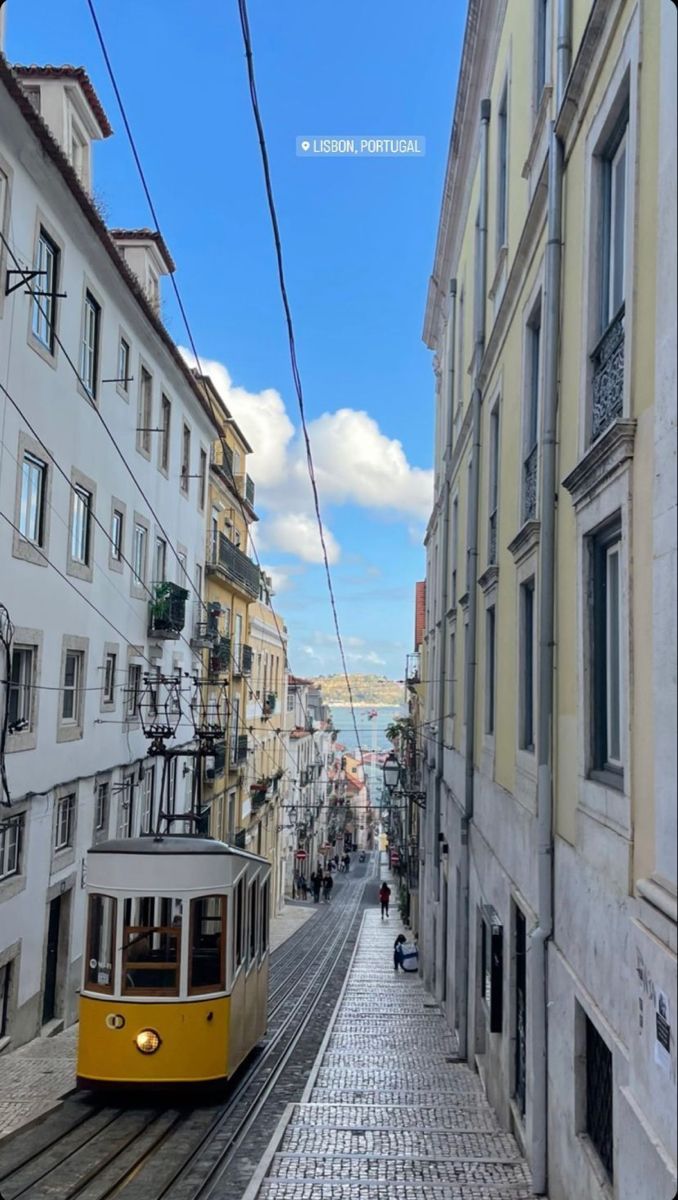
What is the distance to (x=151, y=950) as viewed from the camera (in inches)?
381

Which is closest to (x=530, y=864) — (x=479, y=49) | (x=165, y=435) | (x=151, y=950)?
(x=151, y=950)

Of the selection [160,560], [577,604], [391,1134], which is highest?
[160,560]

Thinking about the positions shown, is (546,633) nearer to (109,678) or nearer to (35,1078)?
(35,1078)

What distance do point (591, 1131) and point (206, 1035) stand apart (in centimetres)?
460

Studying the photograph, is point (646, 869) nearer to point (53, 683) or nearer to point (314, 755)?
point (53, 683)

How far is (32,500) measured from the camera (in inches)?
531

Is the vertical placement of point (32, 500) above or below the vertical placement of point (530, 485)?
above

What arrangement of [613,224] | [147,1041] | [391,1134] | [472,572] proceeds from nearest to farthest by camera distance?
1. [613,224]
2. [391,1134]
3. [147,1041]
4. [472,572]

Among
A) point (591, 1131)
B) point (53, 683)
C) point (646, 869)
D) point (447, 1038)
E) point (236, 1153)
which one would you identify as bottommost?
point (447, 1038)

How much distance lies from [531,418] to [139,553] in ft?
40.2

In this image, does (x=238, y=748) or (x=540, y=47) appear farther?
(x=238, y=748)

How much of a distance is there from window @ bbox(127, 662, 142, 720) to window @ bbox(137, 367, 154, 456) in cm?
449

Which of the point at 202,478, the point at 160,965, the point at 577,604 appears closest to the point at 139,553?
the point at 202,478

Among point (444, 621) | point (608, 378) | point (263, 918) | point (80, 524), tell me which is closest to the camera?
point (608, 378)
